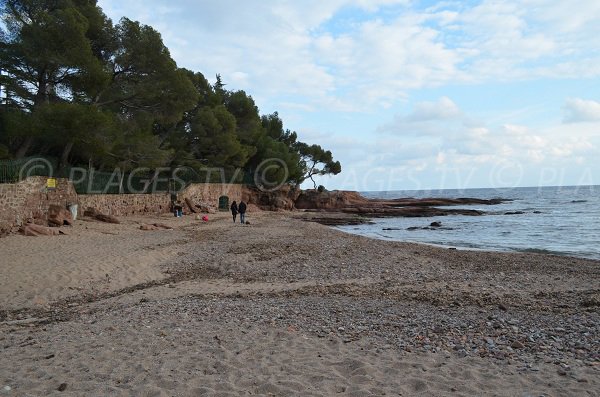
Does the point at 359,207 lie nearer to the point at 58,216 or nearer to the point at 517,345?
the point at 58,216

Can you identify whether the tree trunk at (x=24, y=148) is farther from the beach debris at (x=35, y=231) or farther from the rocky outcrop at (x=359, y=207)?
the rocky outcrop at (x=359, y=207)

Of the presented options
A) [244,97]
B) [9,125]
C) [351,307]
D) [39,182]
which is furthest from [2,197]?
[244,97]

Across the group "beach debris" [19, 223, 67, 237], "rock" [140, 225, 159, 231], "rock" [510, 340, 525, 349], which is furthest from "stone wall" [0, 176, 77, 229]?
"rock" [510, 340, 525, 349]

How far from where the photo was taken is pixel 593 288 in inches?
390

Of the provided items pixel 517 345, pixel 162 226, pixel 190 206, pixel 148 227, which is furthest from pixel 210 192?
pixel 517 345

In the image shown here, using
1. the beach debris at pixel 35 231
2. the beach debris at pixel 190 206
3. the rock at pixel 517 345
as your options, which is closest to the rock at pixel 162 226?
the beach debris at pixel 35 231

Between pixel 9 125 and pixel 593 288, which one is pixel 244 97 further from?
pixel 593 288

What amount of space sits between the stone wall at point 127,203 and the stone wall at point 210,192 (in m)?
2.31

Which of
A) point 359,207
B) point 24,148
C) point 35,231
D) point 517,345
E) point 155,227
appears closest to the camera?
point 517,345

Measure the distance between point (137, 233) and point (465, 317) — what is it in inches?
591

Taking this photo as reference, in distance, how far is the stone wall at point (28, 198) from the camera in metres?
15.5

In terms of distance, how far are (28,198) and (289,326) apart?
1479cm

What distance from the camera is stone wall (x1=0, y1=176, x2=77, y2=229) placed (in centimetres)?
1554

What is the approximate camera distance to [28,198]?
17.0 m
